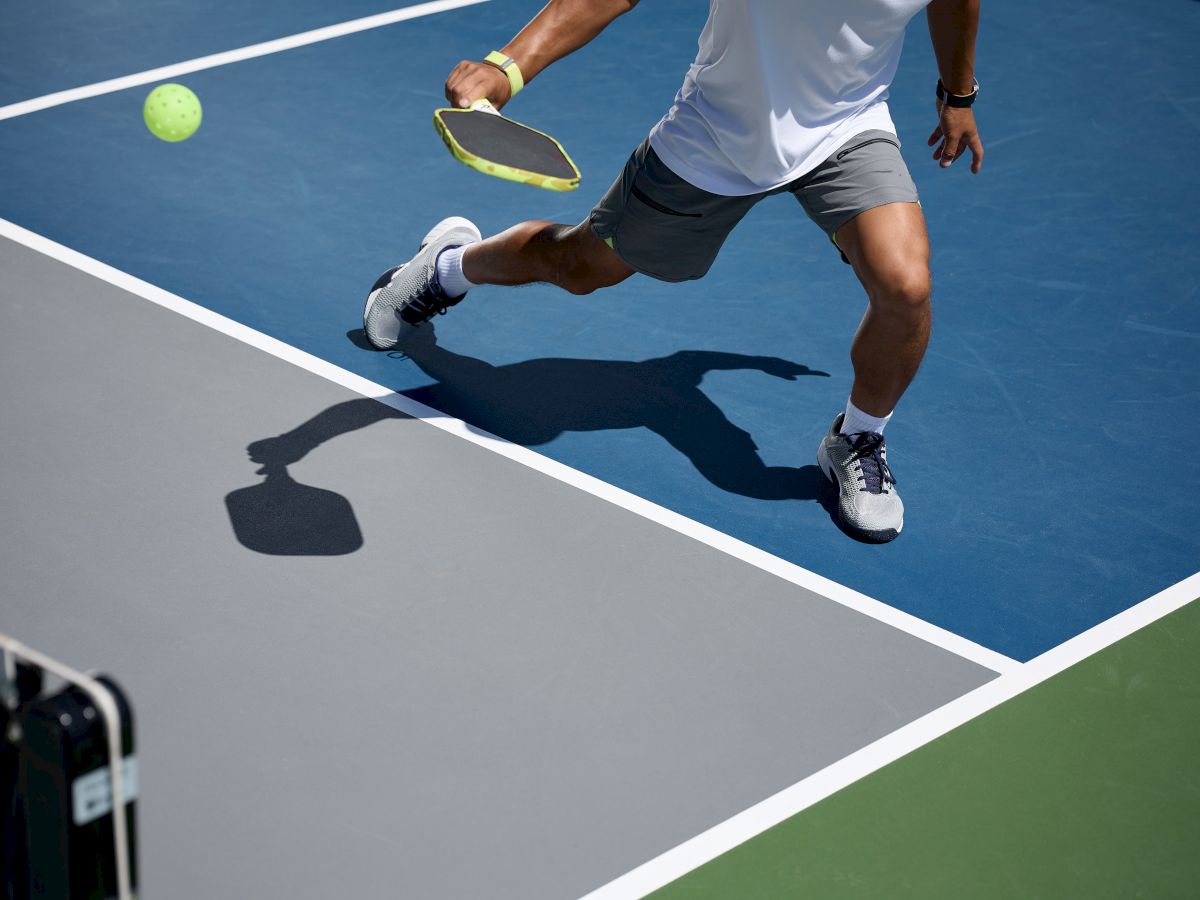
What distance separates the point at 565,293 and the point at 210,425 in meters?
1.49

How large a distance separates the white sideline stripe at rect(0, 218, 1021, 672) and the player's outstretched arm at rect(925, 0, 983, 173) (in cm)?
127

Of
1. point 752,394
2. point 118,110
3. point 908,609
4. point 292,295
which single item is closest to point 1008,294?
point 752,394

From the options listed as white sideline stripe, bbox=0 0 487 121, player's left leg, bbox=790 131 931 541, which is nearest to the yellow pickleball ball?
white sideline stripe, bbox=0 0 487 121

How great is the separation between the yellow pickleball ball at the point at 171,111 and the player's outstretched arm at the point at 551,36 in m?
1.53

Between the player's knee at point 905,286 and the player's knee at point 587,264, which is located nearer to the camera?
the player's knee at point 905,286

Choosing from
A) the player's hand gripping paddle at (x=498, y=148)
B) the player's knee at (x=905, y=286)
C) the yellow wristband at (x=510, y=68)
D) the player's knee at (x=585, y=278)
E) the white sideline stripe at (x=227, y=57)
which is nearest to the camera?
the player's hand gripping paddle at (x=498, y=148)

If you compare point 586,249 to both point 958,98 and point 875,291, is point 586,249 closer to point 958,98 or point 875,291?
point 875,291

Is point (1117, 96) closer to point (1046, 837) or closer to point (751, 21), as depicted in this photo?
point (751, 21)

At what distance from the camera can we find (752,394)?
502cm

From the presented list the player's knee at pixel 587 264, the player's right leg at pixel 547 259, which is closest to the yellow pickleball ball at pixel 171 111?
the player's right leg at pixel 547 259

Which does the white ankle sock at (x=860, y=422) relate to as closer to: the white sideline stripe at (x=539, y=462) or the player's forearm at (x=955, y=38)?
the white sideline stripe at (x=539, y=462)

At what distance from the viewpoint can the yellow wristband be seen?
3689mm

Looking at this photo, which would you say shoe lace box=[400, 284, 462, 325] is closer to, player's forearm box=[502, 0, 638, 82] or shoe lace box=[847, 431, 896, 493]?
player's forearm box=[502, 0, 638, 82]

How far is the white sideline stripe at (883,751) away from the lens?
3.09 meters
